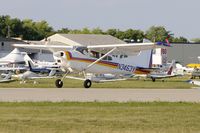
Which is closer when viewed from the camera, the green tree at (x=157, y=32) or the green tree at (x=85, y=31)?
the green tree at (x=85, y=31)

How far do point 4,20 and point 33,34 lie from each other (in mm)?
8401

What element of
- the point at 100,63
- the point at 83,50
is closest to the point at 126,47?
the point at 100,63

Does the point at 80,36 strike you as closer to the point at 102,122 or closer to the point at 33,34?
the point at 33,34

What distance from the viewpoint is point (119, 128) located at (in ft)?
41.2

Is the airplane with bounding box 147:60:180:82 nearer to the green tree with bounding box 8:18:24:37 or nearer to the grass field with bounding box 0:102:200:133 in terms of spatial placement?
the grass field with bounding box 0:102:200:133

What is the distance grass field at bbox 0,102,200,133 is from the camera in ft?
40.8

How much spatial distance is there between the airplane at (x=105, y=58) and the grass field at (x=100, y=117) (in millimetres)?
13133

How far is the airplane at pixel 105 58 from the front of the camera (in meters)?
32.3

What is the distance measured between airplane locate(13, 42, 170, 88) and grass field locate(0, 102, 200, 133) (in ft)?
43.1

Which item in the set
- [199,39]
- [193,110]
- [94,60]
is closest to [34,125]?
[193,110]

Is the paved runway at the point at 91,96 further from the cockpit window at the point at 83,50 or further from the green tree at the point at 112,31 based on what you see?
the green tree at the point at 112,31

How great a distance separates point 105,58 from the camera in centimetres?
3497

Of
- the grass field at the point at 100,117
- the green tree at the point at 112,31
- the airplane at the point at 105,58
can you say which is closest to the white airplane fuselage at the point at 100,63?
the airplane at the point at 105,58

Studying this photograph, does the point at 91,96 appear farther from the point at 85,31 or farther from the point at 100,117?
the point at 85,31
